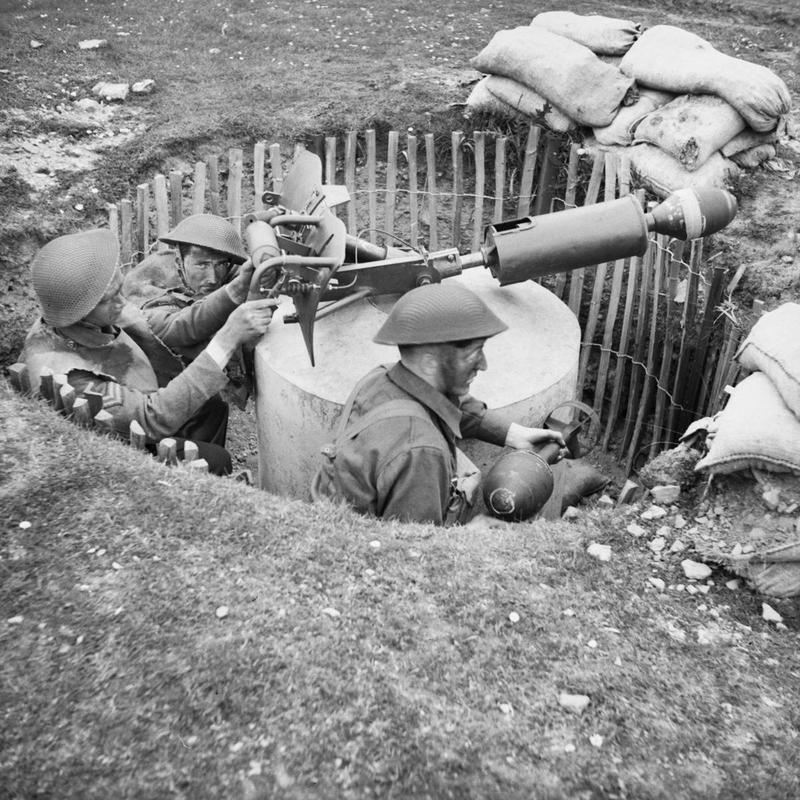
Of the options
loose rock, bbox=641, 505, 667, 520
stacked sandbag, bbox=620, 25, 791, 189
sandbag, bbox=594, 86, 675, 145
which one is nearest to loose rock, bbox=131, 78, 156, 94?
sandbag, bbox=594, 86, 675, 145

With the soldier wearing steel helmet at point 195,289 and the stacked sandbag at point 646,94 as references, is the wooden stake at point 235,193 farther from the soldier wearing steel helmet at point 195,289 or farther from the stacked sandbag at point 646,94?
the stacked sandbag at point 646,94

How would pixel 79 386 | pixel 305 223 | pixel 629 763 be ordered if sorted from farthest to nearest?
pixel 305 223 < pixel 79 386 < pixel 629 763

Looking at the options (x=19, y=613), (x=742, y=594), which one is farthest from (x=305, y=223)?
(x=742, y=594)

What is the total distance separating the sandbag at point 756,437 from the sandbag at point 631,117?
362cm

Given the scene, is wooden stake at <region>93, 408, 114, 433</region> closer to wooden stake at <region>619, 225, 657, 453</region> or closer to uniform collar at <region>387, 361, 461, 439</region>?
uniform collar at <region>387, 361, 461, 439</region>

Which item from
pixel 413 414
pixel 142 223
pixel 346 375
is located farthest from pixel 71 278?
pixel 142 223

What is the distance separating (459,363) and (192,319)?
5.89ft

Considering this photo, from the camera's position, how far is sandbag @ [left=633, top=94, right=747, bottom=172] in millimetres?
6832

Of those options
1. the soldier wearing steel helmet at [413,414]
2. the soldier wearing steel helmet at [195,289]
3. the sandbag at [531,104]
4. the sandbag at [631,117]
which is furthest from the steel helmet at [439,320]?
the sandbag at [531,104]

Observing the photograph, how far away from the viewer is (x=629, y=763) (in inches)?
120

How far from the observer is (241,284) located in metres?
4.90

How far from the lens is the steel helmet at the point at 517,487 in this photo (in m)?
4.16

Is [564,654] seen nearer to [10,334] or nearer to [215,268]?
[215,268]

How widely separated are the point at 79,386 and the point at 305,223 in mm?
1401
